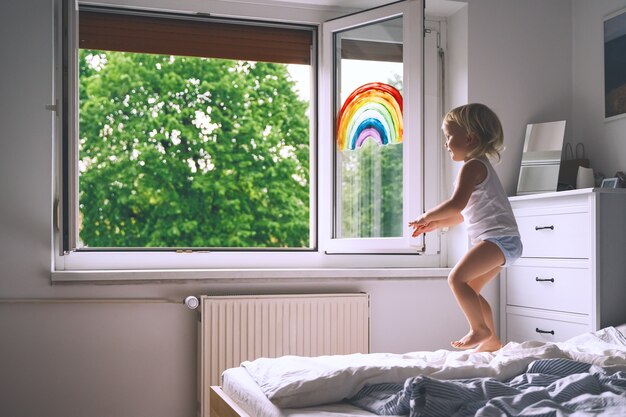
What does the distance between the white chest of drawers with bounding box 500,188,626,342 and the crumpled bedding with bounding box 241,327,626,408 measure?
63 centimetres

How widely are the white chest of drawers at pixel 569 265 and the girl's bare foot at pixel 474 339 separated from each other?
68 centimetres

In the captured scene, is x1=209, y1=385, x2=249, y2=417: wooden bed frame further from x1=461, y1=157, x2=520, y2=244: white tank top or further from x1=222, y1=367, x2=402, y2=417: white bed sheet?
x1=461, y1=157, x2=520, y2=244: white tank top

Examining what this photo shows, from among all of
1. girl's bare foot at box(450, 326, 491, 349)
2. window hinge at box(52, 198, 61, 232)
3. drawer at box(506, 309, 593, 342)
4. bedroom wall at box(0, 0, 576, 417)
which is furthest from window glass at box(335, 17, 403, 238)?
window hinge at box(52, 198, 61, 232)

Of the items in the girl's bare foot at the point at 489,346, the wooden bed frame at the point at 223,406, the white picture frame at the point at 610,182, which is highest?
the white picture frame at the point at 610,182

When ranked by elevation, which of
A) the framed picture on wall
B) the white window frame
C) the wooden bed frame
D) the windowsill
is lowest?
the wooden bed frame

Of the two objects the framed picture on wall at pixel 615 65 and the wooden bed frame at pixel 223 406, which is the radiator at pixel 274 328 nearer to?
the wooden bed frame at pixel 223 406

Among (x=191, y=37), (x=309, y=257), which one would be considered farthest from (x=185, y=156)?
(x=309, y=257)

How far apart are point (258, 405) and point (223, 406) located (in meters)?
0.31

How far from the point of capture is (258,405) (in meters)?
1.71

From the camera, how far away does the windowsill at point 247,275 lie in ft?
9.88

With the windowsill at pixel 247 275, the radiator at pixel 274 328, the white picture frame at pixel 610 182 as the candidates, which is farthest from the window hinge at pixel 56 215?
the white picture frame at pixel 610 182

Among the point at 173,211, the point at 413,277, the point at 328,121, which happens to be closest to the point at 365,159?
the point at 328,121

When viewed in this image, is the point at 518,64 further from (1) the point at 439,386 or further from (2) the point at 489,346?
(1) the point at 439,386

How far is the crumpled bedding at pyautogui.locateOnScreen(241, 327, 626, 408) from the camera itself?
1643 millimetres
